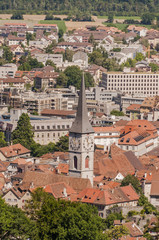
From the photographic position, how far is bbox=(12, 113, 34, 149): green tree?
135875mm

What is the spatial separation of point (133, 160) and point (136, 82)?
82328mm

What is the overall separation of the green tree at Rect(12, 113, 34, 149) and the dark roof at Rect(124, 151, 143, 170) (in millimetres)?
19835

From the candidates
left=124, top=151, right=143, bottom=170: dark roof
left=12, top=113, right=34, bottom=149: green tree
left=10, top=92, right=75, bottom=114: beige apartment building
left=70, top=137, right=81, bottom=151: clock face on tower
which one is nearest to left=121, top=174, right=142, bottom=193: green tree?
left=70, top=137, right=81, bottom=151: clock face on tower

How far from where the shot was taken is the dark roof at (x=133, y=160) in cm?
11507

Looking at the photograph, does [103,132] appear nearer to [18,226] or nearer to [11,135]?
[11,135]

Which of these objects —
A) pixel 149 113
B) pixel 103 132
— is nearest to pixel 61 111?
pixel 149 113

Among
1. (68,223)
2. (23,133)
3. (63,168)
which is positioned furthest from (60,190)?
(23,133)

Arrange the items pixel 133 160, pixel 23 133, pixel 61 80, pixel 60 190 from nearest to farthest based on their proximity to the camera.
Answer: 1. pixel 60 190
2. pixel 133 160
3. pixel 23 133
4. pixel 61 80

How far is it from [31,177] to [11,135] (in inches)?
1557

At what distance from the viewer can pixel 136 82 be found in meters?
198

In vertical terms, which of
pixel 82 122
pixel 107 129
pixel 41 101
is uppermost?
pixel 82 122

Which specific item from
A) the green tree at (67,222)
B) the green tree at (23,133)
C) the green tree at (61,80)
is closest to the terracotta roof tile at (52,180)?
the green tree at (67,222)

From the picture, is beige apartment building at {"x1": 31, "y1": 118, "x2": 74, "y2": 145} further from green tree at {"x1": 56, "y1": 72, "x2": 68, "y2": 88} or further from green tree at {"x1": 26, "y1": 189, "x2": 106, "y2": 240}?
green tree at {"x1": 26, "y1": 189, "x2": 106, "y2": 240}

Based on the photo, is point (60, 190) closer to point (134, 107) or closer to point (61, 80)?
point (134, 107)
